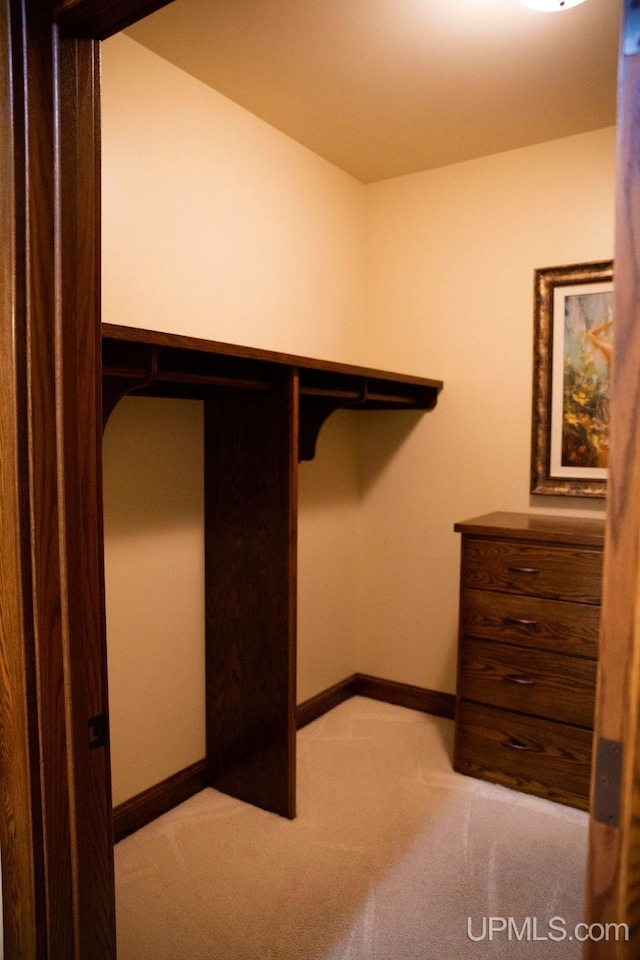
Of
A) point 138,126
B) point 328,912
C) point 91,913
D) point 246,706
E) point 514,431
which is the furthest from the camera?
point 514,431

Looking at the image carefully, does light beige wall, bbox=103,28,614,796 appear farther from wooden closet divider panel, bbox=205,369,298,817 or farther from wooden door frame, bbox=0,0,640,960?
wooden door frame, bbox=0,0,640,960

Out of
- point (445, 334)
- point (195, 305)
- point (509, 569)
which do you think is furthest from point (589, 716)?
point (195, 305)

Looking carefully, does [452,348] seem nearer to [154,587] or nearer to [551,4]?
[551,4]

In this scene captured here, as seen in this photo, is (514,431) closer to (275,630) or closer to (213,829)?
(275,630)

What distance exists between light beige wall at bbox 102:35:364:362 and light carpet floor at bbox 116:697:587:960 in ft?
5.46

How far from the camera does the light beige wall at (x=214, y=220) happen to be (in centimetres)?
194

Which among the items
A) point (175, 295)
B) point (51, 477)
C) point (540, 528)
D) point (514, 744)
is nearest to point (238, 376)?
point (175, 295)

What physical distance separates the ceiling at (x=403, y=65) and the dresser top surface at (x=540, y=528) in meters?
→ 1.51

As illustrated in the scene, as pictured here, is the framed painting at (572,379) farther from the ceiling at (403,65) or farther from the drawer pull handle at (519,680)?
the drawer pull handle at (519,680)

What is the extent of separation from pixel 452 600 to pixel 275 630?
1.10m

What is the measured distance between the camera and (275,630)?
2150 millimetres

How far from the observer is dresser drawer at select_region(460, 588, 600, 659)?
219cm

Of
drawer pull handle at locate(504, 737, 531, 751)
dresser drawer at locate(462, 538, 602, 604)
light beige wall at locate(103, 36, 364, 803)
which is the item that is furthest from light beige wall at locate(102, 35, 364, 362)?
drawer pull handle at locate(504, 737, 531, 751)

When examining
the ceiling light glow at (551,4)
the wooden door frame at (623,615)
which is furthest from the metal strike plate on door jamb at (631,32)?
the ceiling light glow at (551,4)
